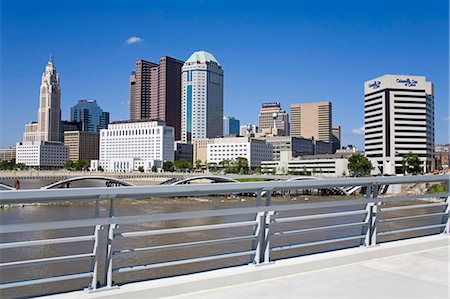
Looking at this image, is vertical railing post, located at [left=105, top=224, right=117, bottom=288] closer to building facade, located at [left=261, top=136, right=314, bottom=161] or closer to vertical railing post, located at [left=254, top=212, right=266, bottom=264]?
vertical railing post, located at [left=254, top=212, right=266, bottom=264]

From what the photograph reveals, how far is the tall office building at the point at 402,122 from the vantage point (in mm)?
136000

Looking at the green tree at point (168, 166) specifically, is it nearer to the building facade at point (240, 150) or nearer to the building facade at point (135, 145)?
the building facade at point (135, 145)

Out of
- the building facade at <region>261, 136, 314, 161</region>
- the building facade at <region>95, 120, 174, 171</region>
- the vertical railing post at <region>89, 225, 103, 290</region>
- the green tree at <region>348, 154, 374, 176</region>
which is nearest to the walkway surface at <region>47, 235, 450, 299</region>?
the vertical railing post at <region>89, 225, 103, 290</region>

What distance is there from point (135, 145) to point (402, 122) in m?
100

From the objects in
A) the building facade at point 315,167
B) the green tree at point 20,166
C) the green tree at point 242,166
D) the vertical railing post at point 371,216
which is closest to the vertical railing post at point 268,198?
the vertical railing post at point 371,216

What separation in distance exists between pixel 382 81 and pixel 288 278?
480ft

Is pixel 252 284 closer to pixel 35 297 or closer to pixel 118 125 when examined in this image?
pixel 35 297

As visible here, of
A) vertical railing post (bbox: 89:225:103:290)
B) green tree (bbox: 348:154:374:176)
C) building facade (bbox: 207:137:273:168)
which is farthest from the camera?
building facade (bbox: 207:137:273:168)

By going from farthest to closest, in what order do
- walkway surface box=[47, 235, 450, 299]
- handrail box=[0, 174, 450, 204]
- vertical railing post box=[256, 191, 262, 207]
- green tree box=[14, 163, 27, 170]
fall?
green tree box=[14, 163, 27, 170], vertical railing post box=[256, 191, 262, 207], walkway surface box=[47, 235, 450, 299], handrail box=[0, 174, 450, 204]

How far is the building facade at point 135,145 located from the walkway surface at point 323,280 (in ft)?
562

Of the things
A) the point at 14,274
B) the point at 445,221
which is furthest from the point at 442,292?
the point at 14,274

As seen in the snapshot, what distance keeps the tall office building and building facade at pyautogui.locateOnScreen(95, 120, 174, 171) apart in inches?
3061

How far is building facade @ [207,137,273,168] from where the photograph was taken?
569 ft

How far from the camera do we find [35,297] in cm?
368
